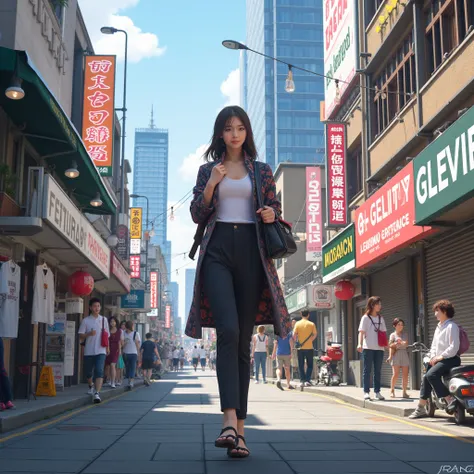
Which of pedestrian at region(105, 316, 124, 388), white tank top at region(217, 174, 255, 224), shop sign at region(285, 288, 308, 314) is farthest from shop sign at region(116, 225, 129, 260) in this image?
white tank top at region(217, 174, 255, 224)

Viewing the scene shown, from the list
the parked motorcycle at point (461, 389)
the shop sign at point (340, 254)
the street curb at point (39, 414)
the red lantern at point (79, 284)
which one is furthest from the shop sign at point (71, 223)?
the parked motorcycle at point (461, 389)

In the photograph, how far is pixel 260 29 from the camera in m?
162

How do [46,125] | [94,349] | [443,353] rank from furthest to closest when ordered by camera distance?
[46,125]
[94,349]
[443,353]

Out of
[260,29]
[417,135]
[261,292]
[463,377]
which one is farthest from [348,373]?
[260,29]

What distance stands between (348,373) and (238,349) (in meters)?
18.2

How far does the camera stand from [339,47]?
2448 centimetres

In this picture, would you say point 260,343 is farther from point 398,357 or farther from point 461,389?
point 461,389

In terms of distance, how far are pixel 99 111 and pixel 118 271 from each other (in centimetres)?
528

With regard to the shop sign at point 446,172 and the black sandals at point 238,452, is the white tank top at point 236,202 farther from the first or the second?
the shop sign at point 446,172

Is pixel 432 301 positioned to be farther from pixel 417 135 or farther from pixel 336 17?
pixel 336 17

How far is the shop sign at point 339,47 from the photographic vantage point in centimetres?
2234

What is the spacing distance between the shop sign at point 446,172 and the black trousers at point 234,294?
6.22 meters

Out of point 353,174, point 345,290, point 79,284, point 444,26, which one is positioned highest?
point 444,26

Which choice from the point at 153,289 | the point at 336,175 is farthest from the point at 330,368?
the point at 153,289
